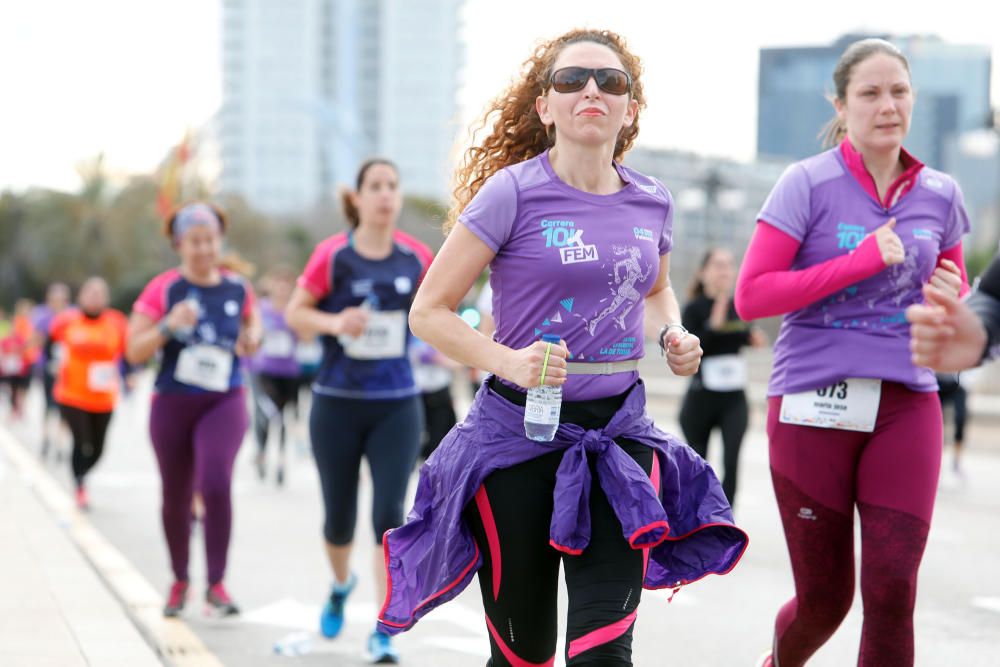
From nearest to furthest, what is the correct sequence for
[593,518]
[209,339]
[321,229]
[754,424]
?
[593,518], [209,339], [754,424], [321,229]

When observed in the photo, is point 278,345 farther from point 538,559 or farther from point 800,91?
point 800,91

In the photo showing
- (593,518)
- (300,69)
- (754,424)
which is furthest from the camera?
(300,69)

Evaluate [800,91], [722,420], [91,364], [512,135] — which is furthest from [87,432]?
[800,91]

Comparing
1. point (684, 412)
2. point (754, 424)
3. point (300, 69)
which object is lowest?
point (754, 424)

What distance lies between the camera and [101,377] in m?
12.1

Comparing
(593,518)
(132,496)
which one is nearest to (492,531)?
(593,518)

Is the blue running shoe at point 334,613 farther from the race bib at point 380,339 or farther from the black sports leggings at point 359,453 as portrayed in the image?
the race bib at point 380,339

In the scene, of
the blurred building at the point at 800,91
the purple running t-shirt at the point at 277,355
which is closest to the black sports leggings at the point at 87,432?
the purple running t-shirt at the point at 277,355

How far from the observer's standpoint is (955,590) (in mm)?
7738

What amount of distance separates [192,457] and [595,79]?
13.3ft

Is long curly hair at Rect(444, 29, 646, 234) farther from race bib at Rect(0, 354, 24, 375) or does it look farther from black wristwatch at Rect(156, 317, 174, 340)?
race bib at Rect(0, 354, 24, 375)

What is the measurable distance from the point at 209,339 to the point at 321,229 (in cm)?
6556

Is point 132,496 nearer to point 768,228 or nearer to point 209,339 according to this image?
point 209,339

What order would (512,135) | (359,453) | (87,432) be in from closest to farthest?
(512,135)
(359,453)
(87,432)
